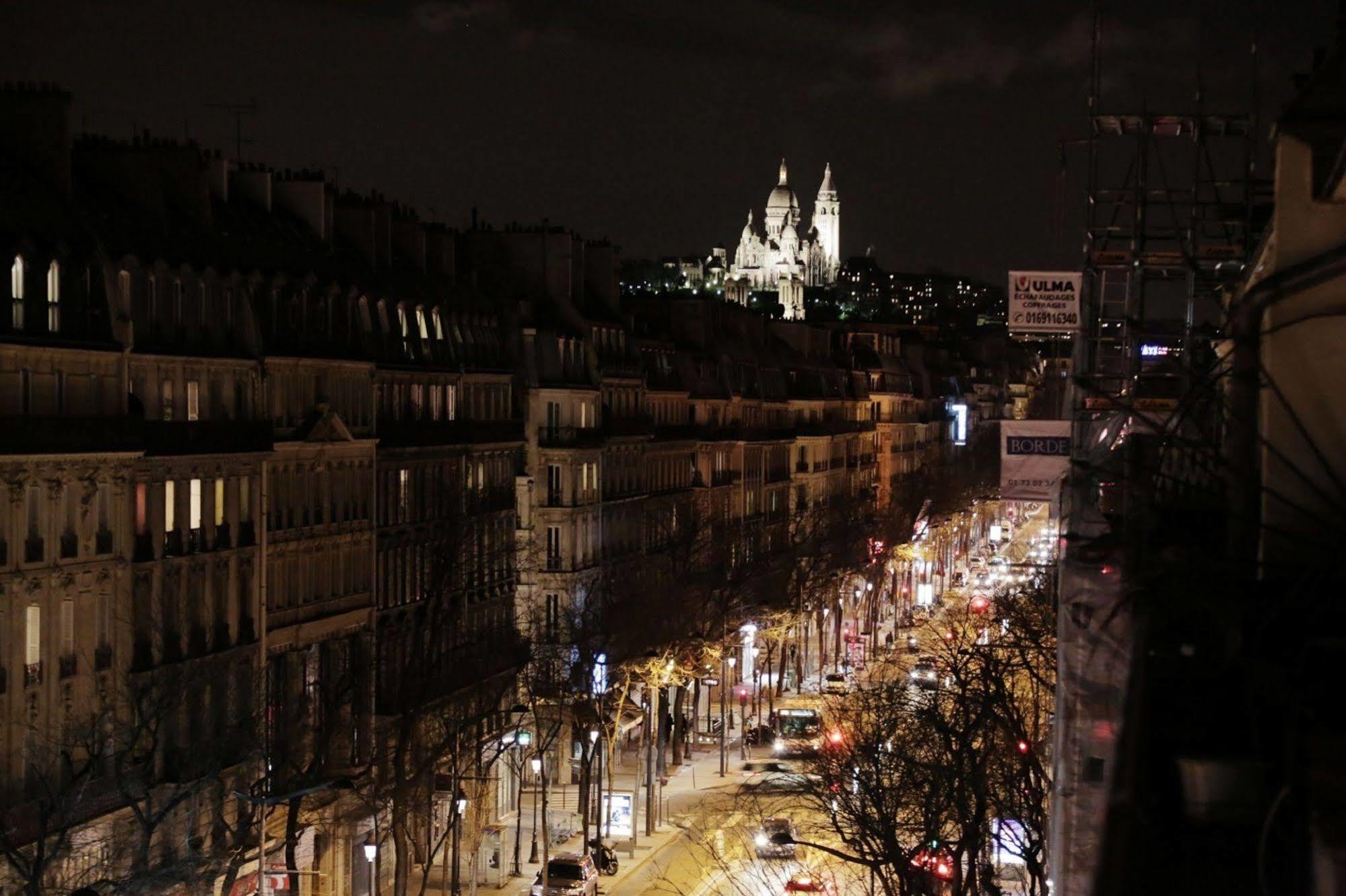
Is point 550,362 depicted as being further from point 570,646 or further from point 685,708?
point 685,708

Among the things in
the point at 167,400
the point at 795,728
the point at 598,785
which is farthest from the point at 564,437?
the point at 167,400

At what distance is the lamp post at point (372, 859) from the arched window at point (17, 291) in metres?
15.0

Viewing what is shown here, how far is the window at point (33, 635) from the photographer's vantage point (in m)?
40.2

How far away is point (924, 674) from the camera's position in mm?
81062

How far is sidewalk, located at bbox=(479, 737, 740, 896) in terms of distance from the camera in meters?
57.9


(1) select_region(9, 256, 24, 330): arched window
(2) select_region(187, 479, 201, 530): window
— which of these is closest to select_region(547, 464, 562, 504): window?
(2) select_region(187, 479, 201, 530): window

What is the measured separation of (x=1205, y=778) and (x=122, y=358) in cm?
3967

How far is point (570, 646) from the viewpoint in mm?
70188

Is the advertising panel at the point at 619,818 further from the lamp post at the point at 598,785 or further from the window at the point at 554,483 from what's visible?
the window at the point at 554,483

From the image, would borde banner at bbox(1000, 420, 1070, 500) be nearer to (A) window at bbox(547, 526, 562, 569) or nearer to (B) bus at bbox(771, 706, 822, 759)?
(B) bus at bbox(771, 706, 822, 759)

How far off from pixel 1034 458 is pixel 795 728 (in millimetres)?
42054

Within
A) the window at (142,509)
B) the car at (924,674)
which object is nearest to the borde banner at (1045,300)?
the car at (924,674)

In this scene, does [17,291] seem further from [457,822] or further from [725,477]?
[725,477]

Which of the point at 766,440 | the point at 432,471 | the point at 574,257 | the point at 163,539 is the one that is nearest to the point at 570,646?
the point at 432,471
